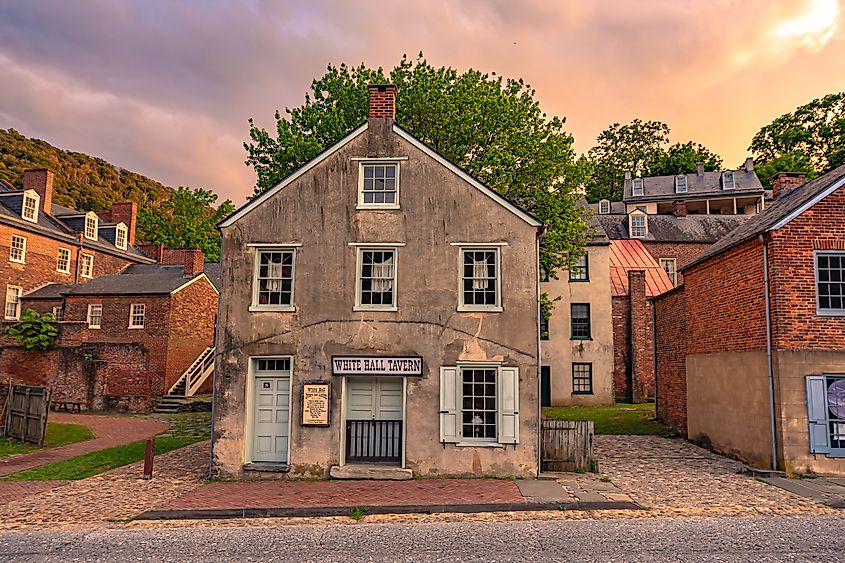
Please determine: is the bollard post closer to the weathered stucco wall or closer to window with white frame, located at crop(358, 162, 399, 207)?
the weathered stucco wall

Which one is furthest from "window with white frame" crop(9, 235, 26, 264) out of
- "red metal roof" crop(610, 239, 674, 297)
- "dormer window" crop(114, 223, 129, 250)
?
"red metal roof" crop(610, 239, 674, 297)

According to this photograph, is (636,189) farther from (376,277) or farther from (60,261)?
(376,277)

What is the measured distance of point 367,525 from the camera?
400 inches

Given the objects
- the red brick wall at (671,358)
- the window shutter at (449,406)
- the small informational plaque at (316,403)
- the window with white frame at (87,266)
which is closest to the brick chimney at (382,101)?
the window shutter at (449,406)

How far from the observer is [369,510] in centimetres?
1098

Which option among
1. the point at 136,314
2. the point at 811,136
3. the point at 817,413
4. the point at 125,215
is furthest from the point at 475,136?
the point at 811,136

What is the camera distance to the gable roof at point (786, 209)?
1468 cm

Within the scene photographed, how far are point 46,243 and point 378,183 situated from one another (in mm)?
Answer: 32821

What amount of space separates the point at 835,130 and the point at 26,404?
251 feet

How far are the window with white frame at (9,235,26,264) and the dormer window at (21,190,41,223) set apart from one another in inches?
58.9

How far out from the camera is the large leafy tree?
23.7 m

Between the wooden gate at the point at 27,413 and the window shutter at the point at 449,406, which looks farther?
the wooden gate at the point at 27,413

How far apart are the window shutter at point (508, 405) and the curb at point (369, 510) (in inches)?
106

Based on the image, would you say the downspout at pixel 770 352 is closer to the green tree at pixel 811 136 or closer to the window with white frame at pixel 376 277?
the window with white frame at pixel 376 277
